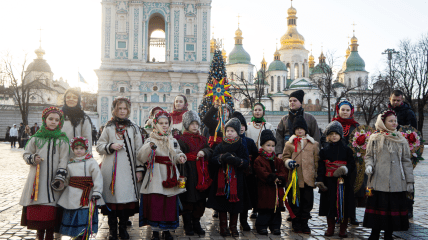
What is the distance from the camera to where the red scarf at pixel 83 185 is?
475 centimetres

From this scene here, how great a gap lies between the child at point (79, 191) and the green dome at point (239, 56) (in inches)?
2151

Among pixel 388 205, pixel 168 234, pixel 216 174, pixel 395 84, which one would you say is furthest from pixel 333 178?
pixel 395 84

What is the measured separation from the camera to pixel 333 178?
549 centimetres

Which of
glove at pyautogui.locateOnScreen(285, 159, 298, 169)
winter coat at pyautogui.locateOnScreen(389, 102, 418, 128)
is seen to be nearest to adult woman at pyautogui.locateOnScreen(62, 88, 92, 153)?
glove at pyautogui.locateOnScreen(285, 159, 298, 169)

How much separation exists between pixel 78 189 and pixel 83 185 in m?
0.07

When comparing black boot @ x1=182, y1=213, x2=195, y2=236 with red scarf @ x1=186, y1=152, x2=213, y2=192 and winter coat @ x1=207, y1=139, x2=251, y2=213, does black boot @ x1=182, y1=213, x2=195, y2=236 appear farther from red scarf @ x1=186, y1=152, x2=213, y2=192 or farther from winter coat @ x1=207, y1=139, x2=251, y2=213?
red scarf @ x1=186, y1=152, x2=213, y2=192

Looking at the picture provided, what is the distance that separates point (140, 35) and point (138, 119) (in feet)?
20.1

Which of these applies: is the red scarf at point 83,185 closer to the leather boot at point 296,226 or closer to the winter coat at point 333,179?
the leather boot at point 296,226

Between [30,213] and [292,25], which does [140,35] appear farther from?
[292,25]

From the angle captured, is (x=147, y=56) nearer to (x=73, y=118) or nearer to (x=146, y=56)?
(x=146, y=56)

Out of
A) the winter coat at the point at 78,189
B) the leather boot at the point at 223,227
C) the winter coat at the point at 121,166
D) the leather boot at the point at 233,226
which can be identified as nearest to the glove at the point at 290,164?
the leather boot at the point at 233,226

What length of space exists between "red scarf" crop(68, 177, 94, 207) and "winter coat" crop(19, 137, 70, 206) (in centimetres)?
13

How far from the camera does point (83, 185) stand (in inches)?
188

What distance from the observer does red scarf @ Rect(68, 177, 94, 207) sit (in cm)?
475
